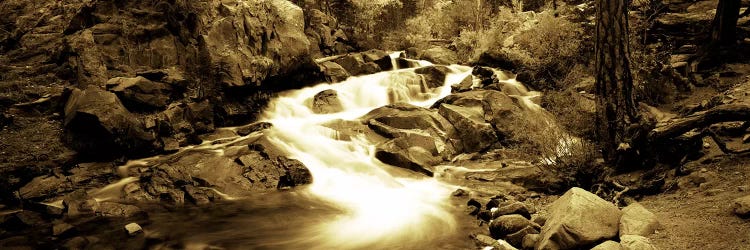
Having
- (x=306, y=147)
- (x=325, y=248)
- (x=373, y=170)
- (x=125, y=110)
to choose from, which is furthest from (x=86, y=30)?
(x=325, y=248)

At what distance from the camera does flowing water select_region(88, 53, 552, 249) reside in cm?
653

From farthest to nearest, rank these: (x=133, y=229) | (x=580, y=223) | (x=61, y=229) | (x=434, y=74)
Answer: (x=434, y=74) → (x=133, y=229) → (x=61, y=229) → (x=580, y=223)

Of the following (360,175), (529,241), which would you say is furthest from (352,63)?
(529,241)

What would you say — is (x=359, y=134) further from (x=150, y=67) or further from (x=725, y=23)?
(x=725, y=23)

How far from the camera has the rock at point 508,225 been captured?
5.35 meters

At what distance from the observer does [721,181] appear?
509cm

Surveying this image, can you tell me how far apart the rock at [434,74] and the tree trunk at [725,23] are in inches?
304

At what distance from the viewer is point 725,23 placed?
35.7ft

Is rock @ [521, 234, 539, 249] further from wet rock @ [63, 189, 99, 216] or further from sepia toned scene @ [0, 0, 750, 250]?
wet rock @ [63, 189, 99, 216]

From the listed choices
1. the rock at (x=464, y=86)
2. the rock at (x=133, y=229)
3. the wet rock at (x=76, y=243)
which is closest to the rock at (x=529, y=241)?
the rock at (x=133, y=229)

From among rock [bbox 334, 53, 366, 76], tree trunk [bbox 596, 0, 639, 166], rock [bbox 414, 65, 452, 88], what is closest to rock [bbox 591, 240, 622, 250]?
tree trunk [bbox 596, 0, 639, 166]

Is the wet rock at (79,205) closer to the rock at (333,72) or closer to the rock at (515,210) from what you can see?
the rock at (515,210)

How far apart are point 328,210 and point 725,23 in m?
10.5

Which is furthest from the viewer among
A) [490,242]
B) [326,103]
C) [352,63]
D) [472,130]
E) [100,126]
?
[352,63]
